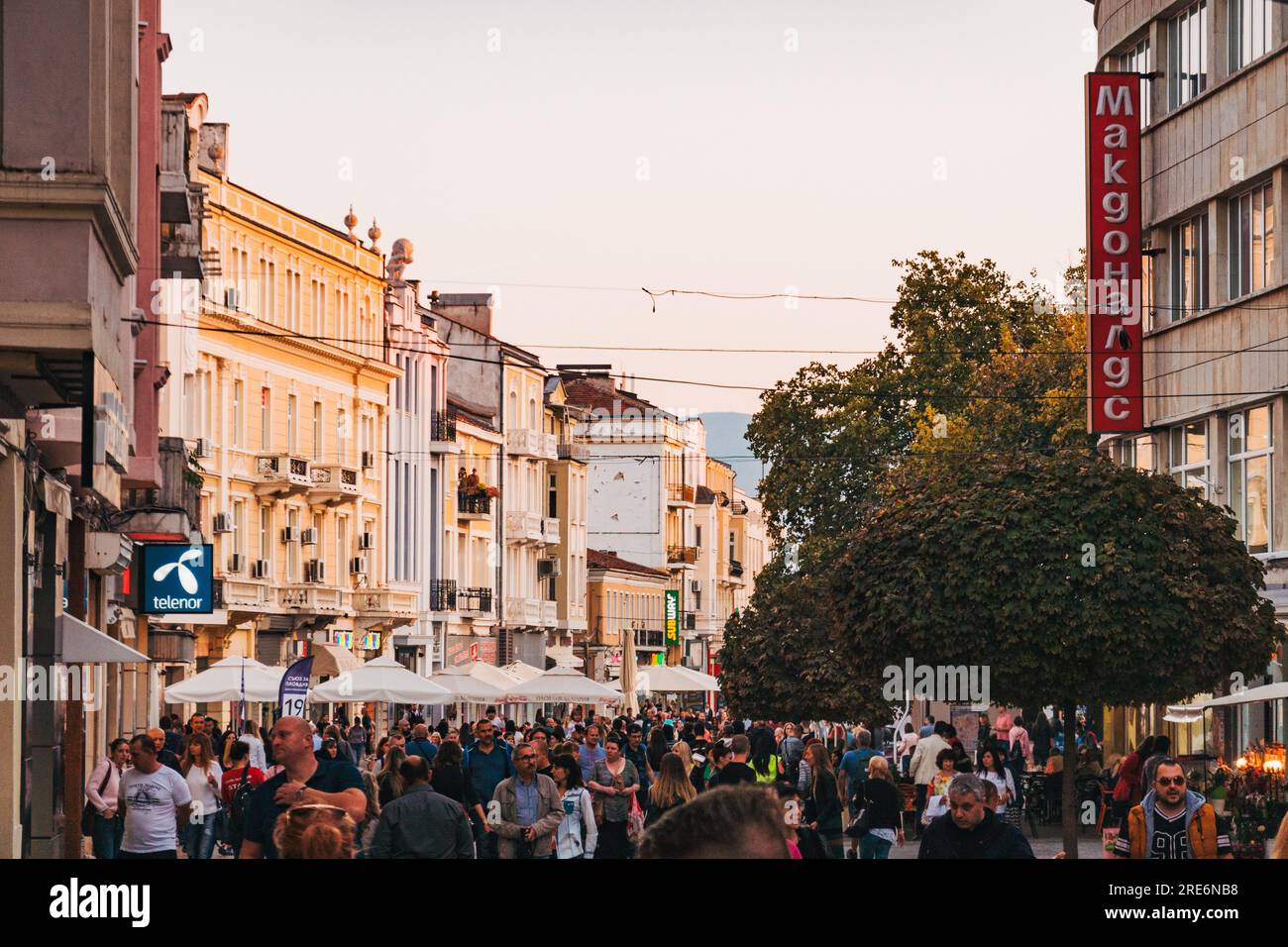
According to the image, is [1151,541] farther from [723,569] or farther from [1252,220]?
[723,569]

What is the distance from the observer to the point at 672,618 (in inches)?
4722

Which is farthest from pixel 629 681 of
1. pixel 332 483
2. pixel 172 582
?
pixel 172 582

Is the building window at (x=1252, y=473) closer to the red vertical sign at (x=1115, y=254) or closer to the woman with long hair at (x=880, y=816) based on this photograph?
the red vertical sign at (x=1115, y=254)

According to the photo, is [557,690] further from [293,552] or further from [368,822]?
[368,822]

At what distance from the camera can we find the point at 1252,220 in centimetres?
3366

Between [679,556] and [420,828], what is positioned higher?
[679,556]

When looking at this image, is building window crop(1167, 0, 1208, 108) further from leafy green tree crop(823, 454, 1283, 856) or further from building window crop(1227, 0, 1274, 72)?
leafy green tree crop(823, 454, 1283, 856)

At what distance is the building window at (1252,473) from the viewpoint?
3306 centimetres

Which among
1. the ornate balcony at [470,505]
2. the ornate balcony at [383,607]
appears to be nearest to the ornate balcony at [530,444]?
the ornate balcony at [470,505]

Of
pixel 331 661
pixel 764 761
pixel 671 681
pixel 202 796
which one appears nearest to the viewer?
pixel 202 796

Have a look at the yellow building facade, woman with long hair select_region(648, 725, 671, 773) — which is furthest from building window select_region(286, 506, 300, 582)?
woman with long hair select_region(648, 725, 671, 773)

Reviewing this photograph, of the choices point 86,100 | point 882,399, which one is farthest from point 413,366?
point 86,100

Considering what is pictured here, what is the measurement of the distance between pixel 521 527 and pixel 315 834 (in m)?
81.4
